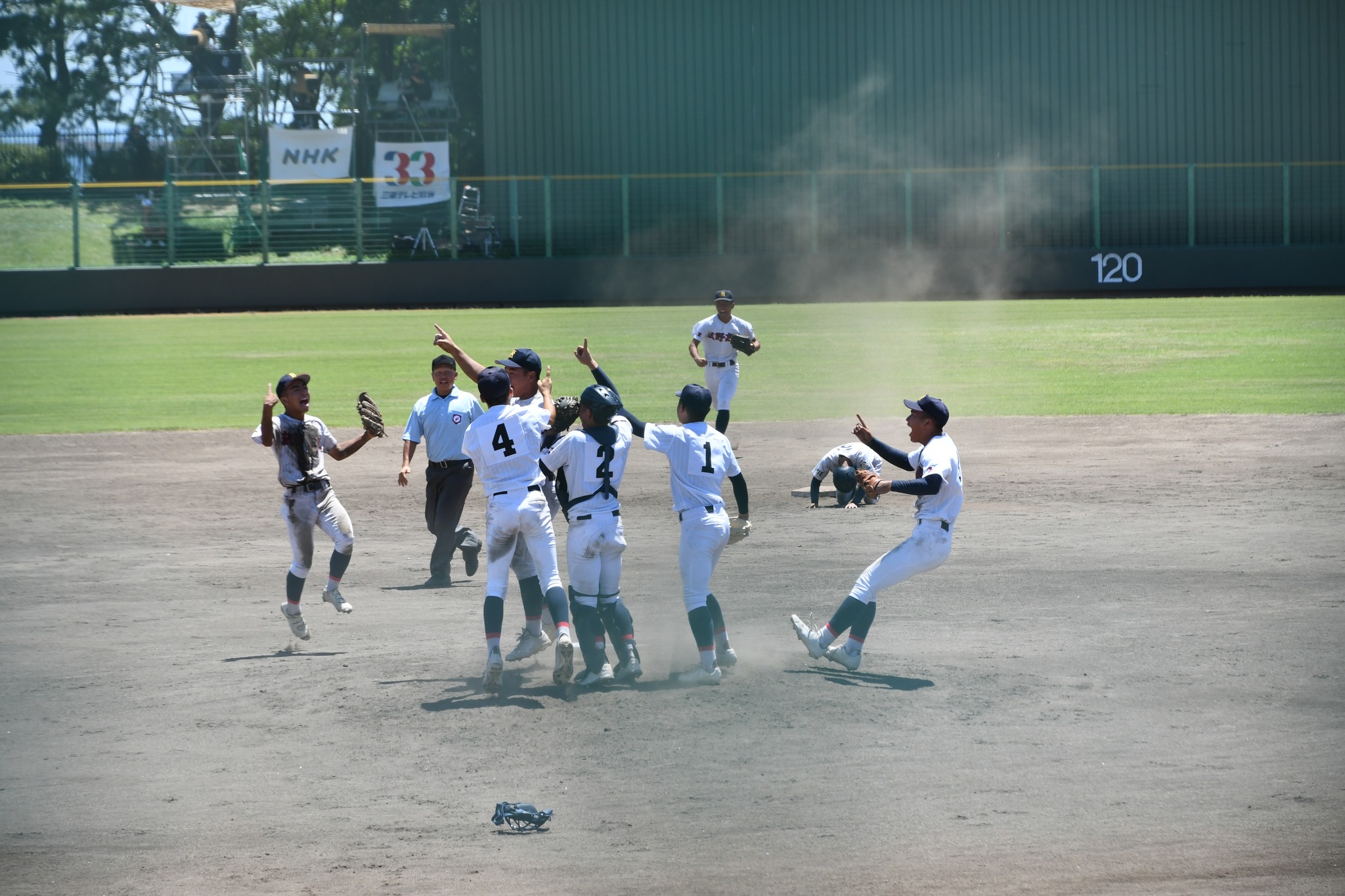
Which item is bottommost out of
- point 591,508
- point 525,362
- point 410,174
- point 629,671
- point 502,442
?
point 629,671

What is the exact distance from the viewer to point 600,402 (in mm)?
8102

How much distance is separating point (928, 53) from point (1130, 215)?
8316 mm

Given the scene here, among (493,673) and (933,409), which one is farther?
(933,409)

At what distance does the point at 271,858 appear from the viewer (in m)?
6.02

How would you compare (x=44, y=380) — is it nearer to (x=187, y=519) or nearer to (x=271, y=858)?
(x=187, y=519)

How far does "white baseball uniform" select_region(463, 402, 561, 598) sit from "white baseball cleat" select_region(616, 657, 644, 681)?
707 millimetres

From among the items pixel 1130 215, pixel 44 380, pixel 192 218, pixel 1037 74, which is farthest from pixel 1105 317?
pixel 192 218

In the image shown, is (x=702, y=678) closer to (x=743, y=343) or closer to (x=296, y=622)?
(x=296, y=622)

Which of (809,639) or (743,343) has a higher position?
(743,343)

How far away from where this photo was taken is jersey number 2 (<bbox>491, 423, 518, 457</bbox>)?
823cm

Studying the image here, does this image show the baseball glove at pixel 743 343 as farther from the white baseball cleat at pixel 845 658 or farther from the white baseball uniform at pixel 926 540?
the white baseball cleat at pixel 845 658

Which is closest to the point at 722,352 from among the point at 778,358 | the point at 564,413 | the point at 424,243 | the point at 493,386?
the point at 564,413

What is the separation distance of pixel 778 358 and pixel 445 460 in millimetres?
17154

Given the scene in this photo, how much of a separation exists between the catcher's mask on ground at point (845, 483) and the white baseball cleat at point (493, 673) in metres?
6.79
